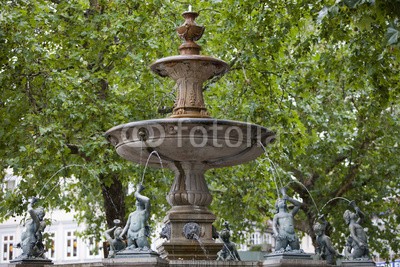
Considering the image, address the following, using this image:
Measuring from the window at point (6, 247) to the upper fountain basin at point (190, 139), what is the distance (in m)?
39.4

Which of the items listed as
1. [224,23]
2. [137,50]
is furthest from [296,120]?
[137,50]

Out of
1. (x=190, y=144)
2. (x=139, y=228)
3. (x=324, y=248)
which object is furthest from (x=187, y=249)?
(x=324, y=248)

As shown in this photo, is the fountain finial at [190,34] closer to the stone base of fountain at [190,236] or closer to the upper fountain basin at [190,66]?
the upper fountain basin at [190,66]

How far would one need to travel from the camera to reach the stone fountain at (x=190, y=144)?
11844mm

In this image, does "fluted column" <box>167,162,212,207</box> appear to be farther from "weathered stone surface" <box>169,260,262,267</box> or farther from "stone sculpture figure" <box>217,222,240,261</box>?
"weathered stone surface" <box>169,260,262,267</box>

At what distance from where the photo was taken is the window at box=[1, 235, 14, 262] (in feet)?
165

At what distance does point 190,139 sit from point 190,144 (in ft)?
0.48

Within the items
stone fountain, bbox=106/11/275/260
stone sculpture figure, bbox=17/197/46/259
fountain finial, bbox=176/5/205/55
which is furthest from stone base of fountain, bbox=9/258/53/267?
fountain finial, bbox=176/5/205/55

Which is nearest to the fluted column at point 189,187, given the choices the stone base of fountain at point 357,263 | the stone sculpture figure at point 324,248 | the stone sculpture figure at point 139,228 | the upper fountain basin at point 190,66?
the upper fountain basin at point 190,66

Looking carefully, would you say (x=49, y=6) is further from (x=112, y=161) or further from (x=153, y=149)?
(x=153, y=149)

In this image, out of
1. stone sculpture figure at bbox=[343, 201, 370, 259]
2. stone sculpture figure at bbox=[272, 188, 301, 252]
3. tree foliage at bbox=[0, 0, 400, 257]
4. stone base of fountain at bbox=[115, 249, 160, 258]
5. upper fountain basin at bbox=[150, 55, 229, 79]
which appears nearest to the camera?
stone base of fountain at bbox=[115, 249, 160, 258]

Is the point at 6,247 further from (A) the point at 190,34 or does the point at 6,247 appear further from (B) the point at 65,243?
(A) the point at 190,34

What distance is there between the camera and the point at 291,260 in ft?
34.7

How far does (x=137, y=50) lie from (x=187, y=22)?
5.90 meters
